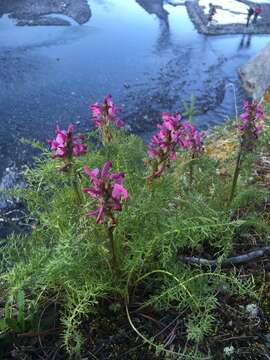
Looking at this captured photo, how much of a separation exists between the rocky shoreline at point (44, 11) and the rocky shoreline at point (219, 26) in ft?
4.06

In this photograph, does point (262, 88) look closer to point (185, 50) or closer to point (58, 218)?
point (185, 50)

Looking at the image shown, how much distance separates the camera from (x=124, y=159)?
1556 mm

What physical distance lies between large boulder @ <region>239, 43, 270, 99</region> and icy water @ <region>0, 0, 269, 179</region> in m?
0.11

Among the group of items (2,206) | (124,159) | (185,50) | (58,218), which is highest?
(124,159)

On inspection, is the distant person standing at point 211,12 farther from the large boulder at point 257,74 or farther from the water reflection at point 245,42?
the large boulder at point 257,74

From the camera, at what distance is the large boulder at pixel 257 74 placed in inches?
166

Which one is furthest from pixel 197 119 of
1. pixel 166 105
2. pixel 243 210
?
pixel 243 210

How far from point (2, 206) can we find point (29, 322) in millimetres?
1503

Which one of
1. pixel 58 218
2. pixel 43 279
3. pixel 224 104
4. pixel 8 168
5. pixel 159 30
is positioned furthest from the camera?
pixel 159 30

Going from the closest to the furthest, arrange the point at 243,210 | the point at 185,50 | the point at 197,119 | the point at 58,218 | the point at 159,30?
the point at 58,218
the point at 243,210
the point at 197,119
the point at 185,50
the point at 159,30

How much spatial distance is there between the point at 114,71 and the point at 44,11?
151 cm

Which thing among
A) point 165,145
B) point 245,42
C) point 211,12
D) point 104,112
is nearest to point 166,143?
point 165,145

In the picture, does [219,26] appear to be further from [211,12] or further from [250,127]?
[250,127]

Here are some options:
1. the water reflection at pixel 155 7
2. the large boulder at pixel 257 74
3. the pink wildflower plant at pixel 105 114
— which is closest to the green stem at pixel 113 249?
the pink wildflower plant at pixel 105 114
